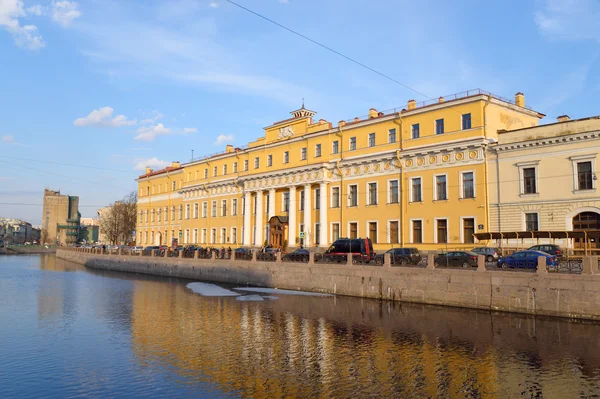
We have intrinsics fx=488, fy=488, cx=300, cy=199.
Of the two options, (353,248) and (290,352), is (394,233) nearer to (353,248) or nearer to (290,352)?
(353,248)

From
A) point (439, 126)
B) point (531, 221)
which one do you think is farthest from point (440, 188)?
point (531, 221)

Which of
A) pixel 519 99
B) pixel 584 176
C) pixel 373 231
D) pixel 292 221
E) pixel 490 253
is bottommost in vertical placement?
pixel 490 253

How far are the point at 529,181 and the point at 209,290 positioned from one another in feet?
77.2

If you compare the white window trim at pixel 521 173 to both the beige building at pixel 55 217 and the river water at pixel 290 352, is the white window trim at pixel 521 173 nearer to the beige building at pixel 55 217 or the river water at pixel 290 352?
the river water at pixel 290 352

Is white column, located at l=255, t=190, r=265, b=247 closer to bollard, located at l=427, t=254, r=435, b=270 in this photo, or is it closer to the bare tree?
bollard, located at l=427, t=254, r=435, b=270

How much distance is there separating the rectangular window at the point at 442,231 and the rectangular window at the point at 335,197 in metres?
11.1

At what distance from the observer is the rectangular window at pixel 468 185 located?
36812mm

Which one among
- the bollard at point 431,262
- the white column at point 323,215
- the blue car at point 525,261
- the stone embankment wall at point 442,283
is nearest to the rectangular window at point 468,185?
the blue car at point 525,261

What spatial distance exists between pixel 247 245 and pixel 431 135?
84.2 feet

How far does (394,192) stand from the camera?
42.2 metres

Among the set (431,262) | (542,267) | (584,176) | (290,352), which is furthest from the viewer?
(584,176)

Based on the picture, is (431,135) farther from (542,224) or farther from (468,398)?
(468,398)

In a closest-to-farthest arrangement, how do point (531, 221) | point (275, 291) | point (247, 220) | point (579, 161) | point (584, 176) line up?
point (584, 176) < point (579, 161) < point (275, 291) < point (531, 221) < point (247, 220)

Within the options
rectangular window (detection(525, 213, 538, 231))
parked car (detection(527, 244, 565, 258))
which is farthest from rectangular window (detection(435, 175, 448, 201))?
parked car (detection(527, 244, 565, 258))
